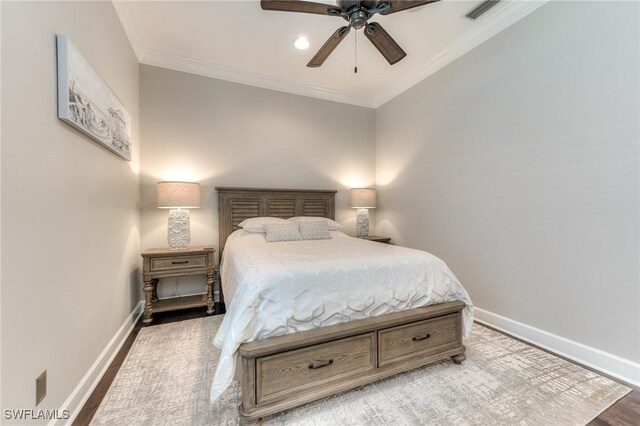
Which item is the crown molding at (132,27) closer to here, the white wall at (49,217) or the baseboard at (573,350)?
the white wall at (49,217)

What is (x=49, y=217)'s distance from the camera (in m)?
1.25

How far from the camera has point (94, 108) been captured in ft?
5.63

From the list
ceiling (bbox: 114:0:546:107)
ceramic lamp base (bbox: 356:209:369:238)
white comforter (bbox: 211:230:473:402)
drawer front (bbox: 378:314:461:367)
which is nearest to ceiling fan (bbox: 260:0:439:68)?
ceiling (bbox: 114:0:546:107)

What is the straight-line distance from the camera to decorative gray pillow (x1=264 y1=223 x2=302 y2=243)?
2.81 metres

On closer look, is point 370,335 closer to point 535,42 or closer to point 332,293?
point 332,293

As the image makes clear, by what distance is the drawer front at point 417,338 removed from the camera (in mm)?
1679

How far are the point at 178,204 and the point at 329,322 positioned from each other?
2.20 metres

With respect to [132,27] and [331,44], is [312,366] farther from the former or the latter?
[132,27]

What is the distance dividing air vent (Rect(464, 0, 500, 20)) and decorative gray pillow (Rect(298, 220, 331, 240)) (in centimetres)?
259

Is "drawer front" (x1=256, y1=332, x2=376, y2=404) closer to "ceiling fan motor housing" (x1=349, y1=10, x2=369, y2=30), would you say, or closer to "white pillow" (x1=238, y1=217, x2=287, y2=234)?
"white pillow" (x1=238, y1=217, x2=287, y2=234)

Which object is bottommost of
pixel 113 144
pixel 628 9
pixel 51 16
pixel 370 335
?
pixel 370 335

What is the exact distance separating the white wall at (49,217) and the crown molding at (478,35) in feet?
10.9

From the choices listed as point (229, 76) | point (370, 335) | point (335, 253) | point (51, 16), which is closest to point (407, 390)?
point (370, 335)

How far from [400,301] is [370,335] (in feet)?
1.04
